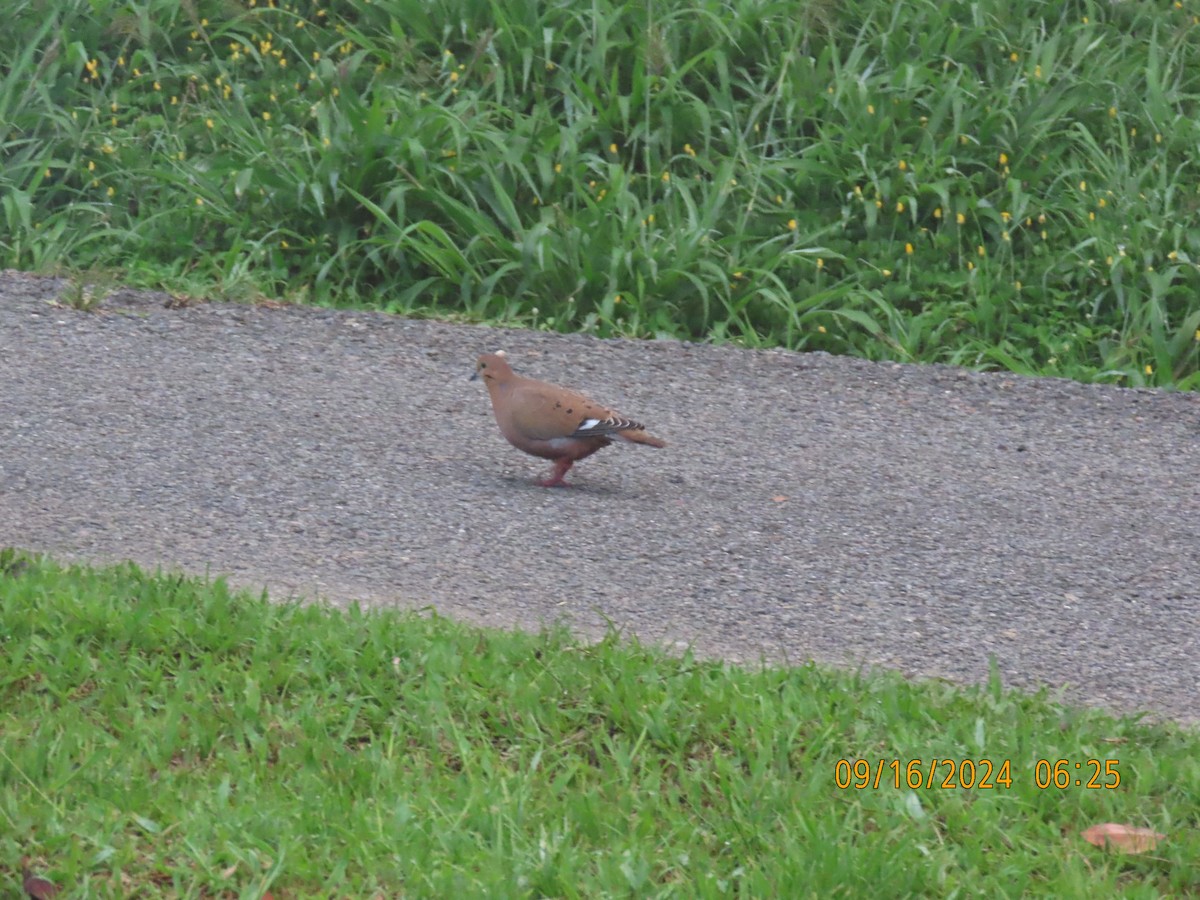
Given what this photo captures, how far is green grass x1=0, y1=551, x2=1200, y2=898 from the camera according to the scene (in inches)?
131

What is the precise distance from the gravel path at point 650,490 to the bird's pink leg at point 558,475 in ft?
0.33

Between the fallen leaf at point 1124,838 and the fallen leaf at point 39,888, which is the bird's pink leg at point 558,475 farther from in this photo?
the fallen leaf at point 39,888

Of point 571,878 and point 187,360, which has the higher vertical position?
point 571,878

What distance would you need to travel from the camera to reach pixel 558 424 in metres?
5.66

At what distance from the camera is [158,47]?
416 inches

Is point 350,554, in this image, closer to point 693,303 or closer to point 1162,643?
point 1162,643

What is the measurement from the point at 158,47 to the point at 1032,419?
249 inches

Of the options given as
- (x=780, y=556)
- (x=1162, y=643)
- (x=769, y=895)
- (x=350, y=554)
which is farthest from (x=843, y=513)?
(x=769, y=895)

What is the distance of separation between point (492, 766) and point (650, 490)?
7.67 feet

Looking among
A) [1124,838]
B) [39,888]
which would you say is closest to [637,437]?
[1124,838]

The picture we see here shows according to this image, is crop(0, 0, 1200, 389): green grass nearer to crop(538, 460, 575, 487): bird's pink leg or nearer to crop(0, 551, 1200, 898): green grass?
crop(538, 460, 575, 487): bird's pink leg
